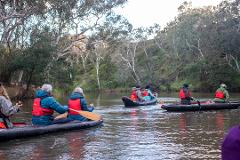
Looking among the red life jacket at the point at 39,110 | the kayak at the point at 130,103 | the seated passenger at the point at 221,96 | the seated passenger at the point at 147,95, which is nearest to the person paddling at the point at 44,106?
the red life jacket at the point at 39,110

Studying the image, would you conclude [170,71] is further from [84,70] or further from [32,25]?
[32,25]

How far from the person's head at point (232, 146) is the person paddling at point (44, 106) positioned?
8863 mm

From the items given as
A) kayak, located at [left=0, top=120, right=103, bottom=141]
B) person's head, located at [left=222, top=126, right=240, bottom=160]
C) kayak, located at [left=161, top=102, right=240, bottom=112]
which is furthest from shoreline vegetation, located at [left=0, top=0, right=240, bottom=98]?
person's head, located at [left=222, top=126, right=240, bottom=160]

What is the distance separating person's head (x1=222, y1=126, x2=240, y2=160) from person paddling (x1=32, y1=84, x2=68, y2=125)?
29.1 feet

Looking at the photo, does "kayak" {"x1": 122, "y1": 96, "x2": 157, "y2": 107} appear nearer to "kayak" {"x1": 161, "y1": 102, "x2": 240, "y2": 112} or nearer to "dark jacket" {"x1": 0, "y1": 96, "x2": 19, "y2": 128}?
"kayak" {"x1": 161, "y1": 102, "x2": 240, "y2": 112}

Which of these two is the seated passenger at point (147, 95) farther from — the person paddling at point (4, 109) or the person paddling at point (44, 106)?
the person paddling at point (4, 109)

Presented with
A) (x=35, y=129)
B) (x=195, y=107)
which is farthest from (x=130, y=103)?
(x=35, y=129)

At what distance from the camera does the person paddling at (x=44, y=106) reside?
10.6 meters

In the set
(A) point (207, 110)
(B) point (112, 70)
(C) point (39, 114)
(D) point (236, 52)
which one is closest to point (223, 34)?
(D) point (236, 52)

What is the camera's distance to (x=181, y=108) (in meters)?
17.3

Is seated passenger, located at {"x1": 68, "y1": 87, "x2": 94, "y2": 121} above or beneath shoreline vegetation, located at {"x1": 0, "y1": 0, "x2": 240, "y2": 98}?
beneath

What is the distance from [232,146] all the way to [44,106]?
29.9 feet

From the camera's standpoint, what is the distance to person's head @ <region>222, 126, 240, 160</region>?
1913 millimetres

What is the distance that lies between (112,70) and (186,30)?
14489mm
